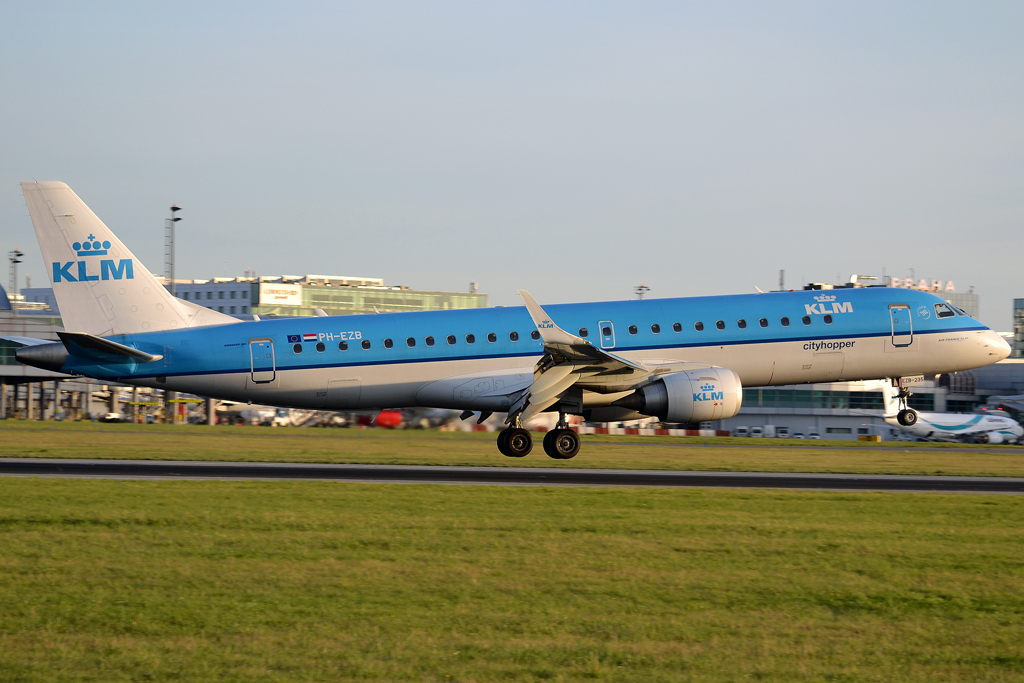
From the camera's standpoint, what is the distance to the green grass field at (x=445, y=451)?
34344 mm

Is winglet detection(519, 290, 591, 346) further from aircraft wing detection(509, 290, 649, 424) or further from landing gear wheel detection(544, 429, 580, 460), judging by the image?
landing gear wheel detection(544, 429, 580, 460)

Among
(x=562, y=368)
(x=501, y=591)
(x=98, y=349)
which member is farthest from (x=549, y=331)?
(x=501, y=591)

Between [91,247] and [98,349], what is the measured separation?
10.6 feet

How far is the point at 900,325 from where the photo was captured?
3269 cm

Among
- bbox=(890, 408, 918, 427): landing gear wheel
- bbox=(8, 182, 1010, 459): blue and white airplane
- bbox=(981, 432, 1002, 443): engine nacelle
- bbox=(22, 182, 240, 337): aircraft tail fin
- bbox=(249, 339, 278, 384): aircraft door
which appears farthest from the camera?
bbox=(981, 432, 1002, 443): engine nacelle

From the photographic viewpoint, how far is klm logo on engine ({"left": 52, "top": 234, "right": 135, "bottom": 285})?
95.8 ft

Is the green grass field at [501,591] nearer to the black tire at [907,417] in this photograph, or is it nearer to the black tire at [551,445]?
the black tire at [551,445]

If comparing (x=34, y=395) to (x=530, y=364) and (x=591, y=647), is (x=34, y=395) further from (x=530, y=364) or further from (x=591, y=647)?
(x=591, y=647)

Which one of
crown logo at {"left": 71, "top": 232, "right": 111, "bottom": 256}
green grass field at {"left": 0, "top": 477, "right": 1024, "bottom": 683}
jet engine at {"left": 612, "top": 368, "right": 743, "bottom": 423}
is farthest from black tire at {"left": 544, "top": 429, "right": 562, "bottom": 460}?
crown logo at {"left": 71, "top": 232, "right": 111, "bottom": 256}

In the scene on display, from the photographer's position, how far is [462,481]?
85.2ft

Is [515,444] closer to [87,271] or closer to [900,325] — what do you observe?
[900,325]

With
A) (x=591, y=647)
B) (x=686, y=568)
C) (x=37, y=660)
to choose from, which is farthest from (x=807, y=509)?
(x=37, y=660)

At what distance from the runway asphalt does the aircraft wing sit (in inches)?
83.8

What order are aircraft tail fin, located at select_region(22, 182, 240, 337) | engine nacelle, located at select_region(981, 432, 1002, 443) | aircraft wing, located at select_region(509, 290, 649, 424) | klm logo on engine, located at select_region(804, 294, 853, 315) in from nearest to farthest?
aircraft wing, located at select_region(509, 290, 649, 424), aircraft tail fin, located at select_region(22, 182, 240, 337), klm logo on engine, located at select_region(804, 294, 853, 315), engine nacelle, located at select_region(981, 432, 1002, 443)
